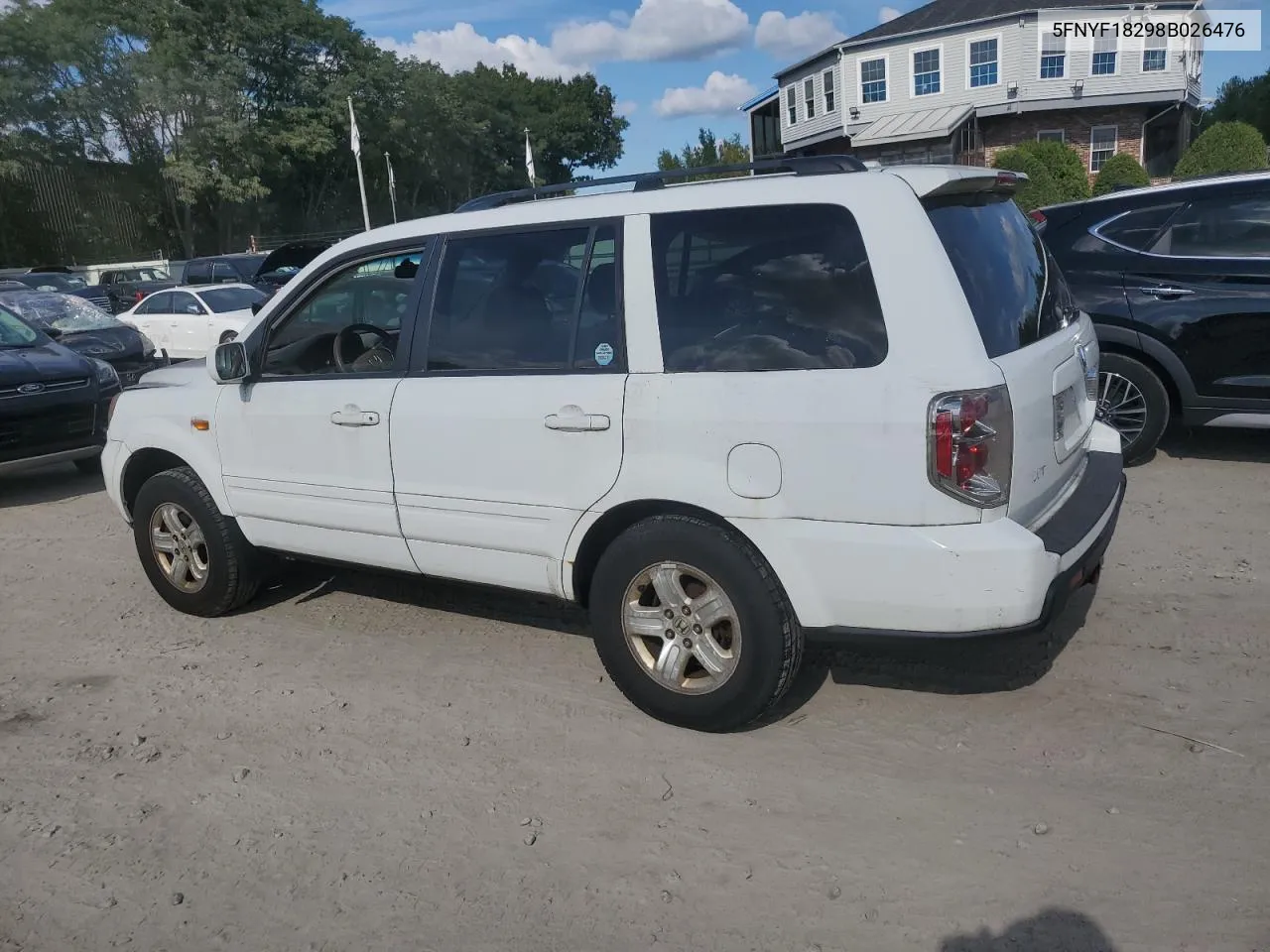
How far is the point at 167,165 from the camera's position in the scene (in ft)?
137

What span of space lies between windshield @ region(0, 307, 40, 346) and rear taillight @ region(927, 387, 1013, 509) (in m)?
8.56

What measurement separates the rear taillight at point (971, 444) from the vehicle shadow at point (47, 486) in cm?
758

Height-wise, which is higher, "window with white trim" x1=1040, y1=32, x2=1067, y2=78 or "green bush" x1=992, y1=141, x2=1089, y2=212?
"window with white trim" x1=1040, y1=32, x2=1067, y2=78

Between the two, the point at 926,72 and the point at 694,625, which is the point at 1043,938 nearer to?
the point at 694,625

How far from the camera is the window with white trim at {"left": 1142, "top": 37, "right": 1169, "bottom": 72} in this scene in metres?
39.6

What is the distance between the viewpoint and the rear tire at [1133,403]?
266 inches

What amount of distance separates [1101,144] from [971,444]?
1729 inches

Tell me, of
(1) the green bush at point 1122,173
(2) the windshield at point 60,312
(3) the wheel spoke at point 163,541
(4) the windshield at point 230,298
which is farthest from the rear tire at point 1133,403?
(1) the green bush at point 1122,173

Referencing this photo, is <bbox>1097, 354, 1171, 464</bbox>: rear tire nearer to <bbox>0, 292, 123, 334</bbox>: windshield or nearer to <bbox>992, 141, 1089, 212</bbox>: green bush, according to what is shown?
<bbox>0, 292, 123, 334</bbox>: windshield

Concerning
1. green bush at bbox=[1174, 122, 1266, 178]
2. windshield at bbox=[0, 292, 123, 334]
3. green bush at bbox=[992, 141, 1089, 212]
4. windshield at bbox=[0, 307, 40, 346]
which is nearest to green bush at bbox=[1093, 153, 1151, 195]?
green bush at bbox=[992, 141, 1089, 212]

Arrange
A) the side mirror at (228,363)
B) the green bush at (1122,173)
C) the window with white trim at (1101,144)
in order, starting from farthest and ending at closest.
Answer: the window with white trim at (1101,144) < the green bush at (1122,173) < the side mirror at (228,363)

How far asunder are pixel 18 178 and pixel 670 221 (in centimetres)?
4303

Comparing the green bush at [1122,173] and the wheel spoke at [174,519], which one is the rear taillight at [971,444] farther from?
the green bush at [1122,173]

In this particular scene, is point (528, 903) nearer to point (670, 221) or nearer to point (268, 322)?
point (670, 221)
